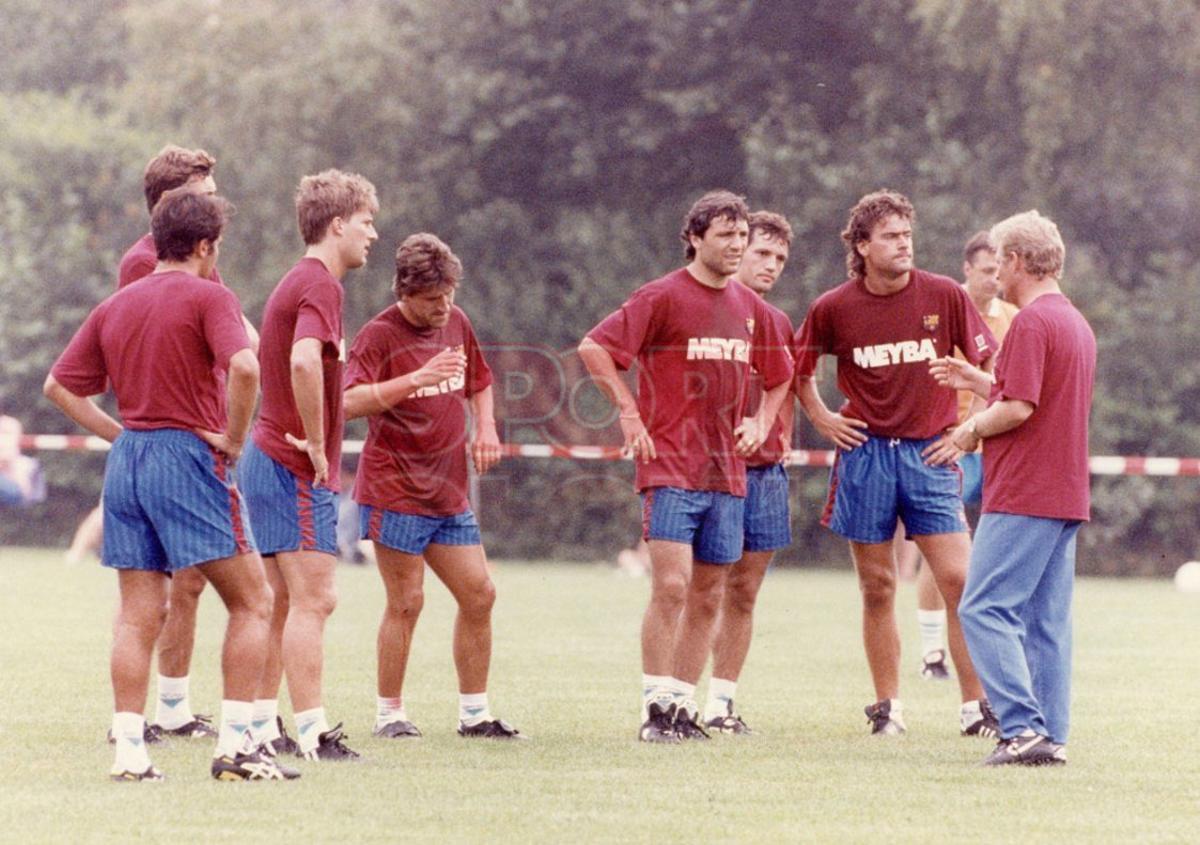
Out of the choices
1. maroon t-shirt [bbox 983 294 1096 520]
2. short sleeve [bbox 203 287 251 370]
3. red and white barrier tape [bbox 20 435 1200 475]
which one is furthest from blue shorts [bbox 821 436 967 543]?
red and white barrier tape [bbox 20 435 1200 475]

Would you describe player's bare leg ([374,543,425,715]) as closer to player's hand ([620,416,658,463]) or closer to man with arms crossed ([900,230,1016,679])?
player's hand ([620,416,658,463])

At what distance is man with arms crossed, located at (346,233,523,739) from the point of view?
891cm

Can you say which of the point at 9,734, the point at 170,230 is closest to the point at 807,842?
the point at 170,230

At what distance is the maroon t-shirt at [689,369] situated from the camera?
922cm

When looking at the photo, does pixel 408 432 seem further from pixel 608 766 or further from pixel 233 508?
pixel 608 766

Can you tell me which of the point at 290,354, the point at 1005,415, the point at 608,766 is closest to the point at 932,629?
the point at 1005,415

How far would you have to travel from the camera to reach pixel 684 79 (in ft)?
91.7

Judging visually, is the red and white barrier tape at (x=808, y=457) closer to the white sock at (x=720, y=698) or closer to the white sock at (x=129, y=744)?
the white sock at (x=720, y=698)

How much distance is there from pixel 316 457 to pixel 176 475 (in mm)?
714

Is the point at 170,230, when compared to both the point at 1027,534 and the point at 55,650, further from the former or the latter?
the point at 55,650

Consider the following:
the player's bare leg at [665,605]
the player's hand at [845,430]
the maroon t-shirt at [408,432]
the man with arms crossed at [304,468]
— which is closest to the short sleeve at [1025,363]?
the player's hand at [845,430]

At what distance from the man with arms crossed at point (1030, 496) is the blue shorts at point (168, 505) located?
295 centimetres

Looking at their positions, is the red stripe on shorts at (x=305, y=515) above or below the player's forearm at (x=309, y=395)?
below

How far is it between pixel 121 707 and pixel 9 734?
1696mm
